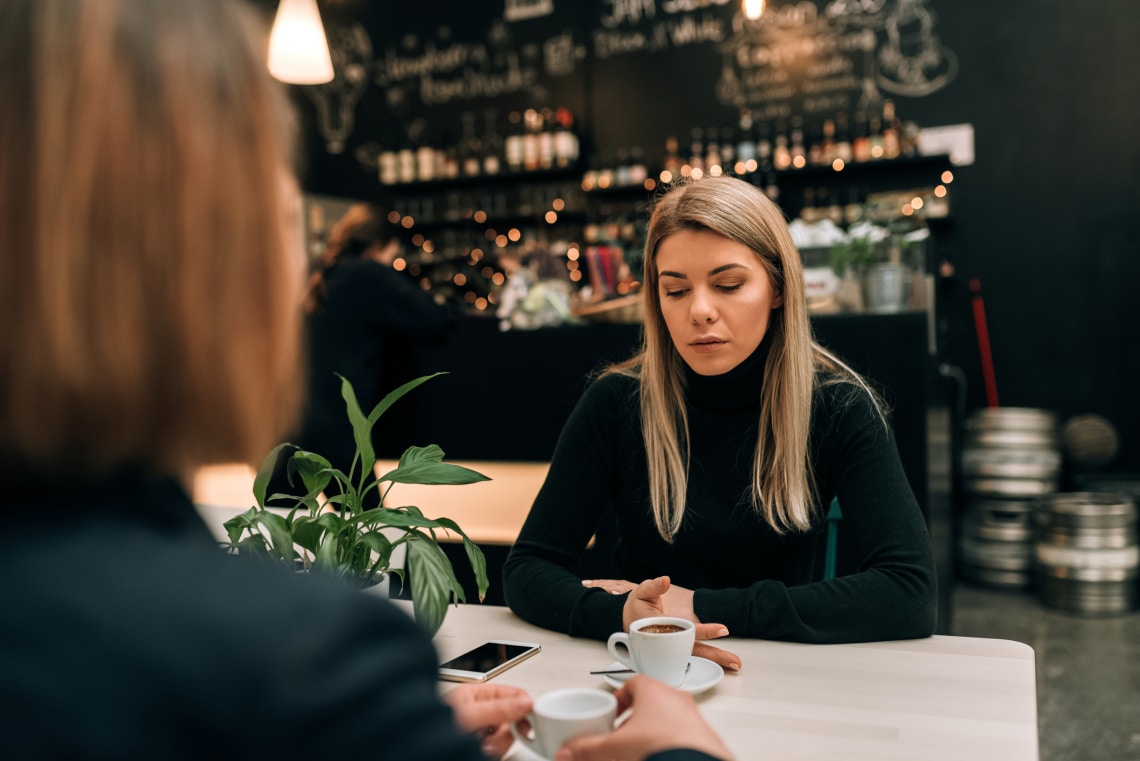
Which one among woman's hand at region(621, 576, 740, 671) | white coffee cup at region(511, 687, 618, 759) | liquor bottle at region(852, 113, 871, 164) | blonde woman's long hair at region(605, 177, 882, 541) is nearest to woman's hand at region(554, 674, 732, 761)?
white coffee cup at region(511, 687, 618, 759)

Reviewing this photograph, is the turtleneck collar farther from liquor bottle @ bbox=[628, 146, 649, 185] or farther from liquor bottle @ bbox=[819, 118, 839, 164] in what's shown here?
liquor bottle @ bbox=[628, 146, 649, 185]

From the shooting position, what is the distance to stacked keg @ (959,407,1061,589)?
4.55 metres

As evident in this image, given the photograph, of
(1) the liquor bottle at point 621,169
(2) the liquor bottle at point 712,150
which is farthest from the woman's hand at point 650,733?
(1) the liquor bottle at point 621,169

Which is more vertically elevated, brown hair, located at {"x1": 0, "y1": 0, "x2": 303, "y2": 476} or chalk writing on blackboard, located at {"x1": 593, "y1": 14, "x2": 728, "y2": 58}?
chalk writing on blackboard, located at {"x1": 593, "y1": 14, "x2": 728, "y2": 58}

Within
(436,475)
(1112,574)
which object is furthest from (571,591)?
(1112,574)

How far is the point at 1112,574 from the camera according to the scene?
161 inches

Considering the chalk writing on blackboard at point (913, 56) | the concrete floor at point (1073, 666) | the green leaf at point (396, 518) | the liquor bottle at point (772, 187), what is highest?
the chalk writing on blackboard at point (913, 56)

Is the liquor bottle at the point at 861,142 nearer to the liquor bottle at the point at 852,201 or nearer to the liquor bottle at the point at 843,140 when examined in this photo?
the liquor bottle at the point at 843,140

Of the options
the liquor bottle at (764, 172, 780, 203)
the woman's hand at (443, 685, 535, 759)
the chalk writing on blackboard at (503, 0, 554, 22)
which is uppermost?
the chalk writing on blackboard at (503, 0, 554, 22)

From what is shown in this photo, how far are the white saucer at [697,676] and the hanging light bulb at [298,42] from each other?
3328mm

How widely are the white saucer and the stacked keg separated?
389 cm

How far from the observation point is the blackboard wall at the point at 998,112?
5023 mm

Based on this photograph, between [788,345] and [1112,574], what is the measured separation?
3.14 m

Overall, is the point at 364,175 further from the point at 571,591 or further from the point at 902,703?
the point at 902,703
